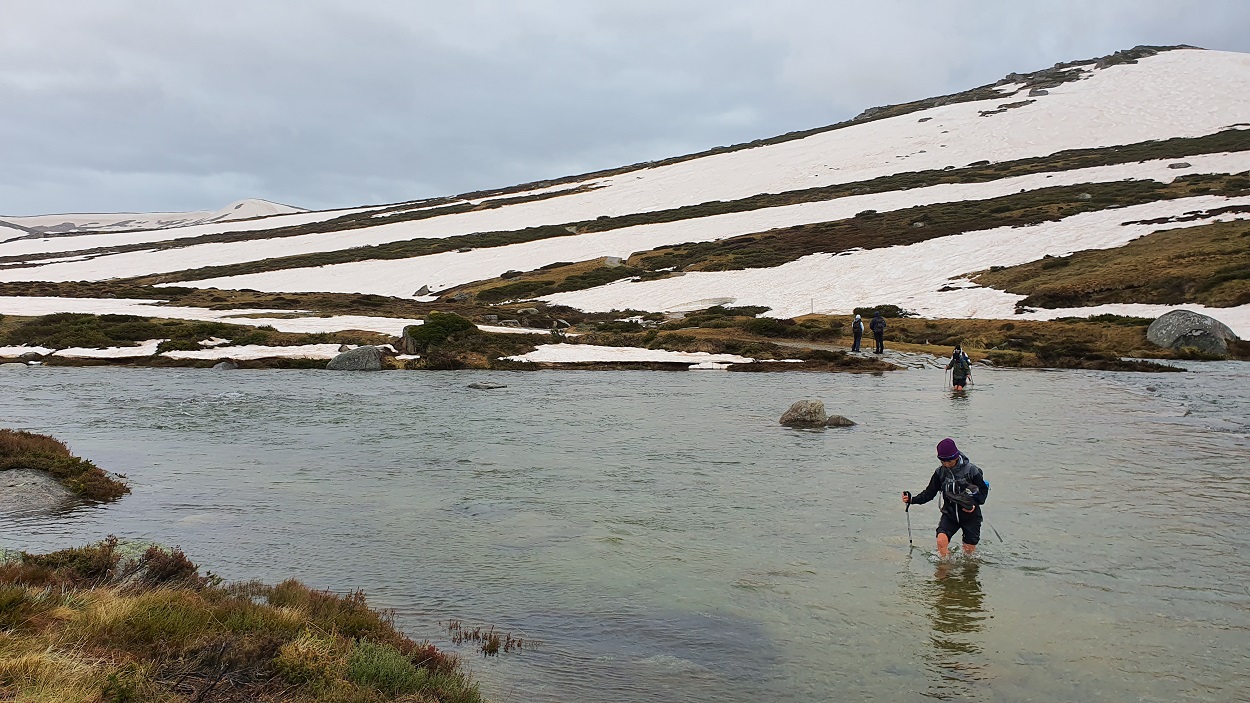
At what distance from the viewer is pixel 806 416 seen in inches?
872

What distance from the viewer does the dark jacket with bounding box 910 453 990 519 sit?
10.9 meters

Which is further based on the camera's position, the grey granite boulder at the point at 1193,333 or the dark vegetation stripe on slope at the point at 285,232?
the dark vegetation stripe on slope at the point at 285,232

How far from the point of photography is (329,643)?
643 centimetres

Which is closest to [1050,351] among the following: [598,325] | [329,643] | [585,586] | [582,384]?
[582,384]

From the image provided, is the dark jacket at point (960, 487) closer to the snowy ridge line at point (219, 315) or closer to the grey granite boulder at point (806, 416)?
the grey granite boulder at point (806, 416)

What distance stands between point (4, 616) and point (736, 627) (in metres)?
6.54

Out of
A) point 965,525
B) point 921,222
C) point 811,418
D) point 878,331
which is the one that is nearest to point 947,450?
point 965,525

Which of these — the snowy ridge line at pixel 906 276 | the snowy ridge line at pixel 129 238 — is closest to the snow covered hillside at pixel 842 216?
the snowy ridge line at pixel 906 276

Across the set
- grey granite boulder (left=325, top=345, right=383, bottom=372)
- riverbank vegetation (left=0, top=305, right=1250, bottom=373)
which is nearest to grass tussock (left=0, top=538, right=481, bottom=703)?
grey granite boulder (left=325, top=345, right=383, bottom=372)

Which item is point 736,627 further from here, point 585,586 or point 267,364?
point 267,364

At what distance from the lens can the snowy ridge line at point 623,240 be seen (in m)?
88.3

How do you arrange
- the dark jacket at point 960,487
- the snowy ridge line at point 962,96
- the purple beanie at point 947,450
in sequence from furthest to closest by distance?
the snowy ridge line at point 962,96 → the purple beanie at point 947,450 → the dark jacket at point 960,487

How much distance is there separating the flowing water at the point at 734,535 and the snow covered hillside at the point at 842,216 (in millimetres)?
35489

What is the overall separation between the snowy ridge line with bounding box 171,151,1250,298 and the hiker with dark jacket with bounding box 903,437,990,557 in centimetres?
7633
